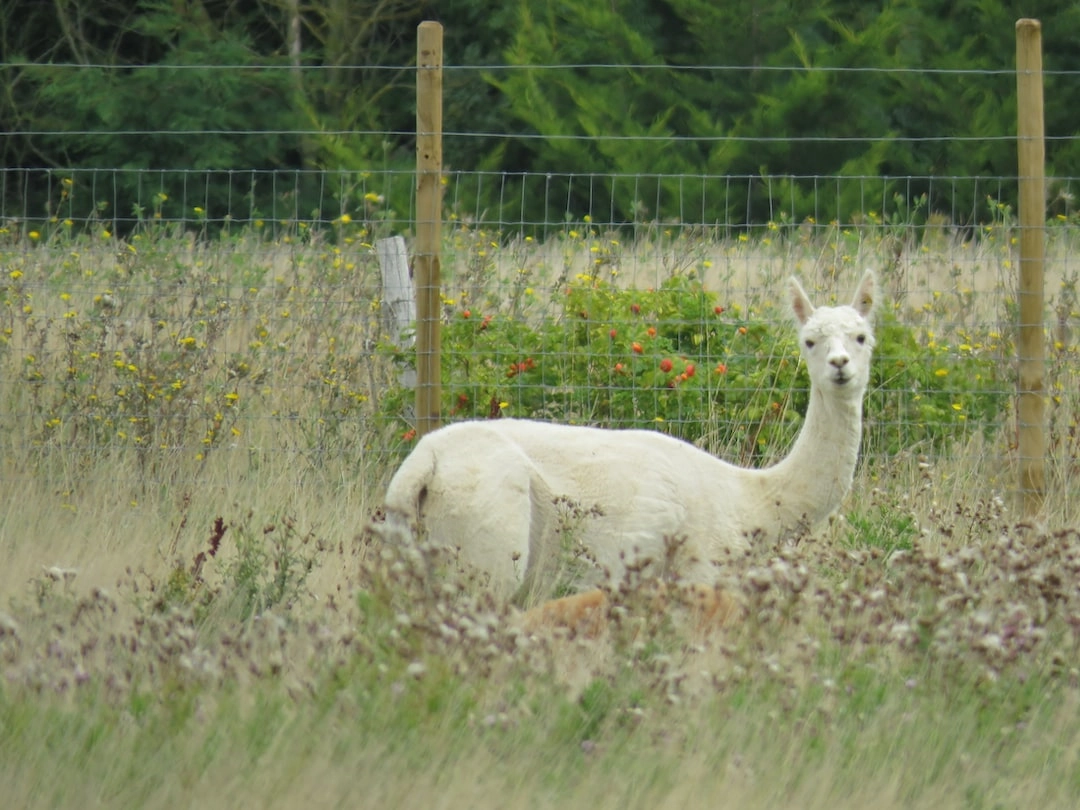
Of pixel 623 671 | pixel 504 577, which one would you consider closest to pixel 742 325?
pixel 504 577

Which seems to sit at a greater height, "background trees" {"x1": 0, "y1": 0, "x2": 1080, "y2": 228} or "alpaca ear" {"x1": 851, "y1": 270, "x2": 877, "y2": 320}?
"background trees" {"x1": 0, "y1": 0, "x2": 1080, "y2": 228}

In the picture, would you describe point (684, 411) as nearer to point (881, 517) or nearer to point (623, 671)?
point (881, 517)

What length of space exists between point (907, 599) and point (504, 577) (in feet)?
4.45

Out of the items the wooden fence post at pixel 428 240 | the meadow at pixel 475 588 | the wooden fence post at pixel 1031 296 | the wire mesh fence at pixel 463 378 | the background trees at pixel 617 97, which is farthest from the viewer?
the background trees at pixel 617 97

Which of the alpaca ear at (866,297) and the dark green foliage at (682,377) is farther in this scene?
the dark green foliage at (682,377)

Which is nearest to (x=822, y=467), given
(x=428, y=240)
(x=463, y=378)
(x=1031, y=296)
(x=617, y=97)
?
(x=1031, y=296)

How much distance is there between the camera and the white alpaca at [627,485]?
5.09 m

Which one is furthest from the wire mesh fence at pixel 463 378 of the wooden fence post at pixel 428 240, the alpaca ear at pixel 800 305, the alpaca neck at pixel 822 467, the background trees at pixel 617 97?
the background trees at pixel 617 97

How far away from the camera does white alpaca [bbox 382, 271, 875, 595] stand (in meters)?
5.09

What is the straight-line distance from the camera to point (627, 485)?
540 centimetres

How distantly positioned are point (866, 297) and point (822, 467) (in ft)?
2.23

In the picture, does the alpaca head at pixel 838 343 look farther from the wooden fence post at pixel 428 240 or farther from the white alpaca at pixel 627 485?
the wooden fence post at pixel 428 240

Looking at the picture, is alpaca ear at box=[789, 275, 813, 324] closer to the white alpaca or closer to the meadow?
the white alpaca

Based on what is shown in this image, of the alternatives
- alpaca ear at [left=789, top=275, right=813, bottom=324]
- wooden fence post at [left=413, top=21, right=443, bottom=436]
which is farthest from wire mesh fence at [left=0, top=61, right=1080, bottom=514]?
alpaca ear at [left=789, top=275, right=813, bottom=324]
